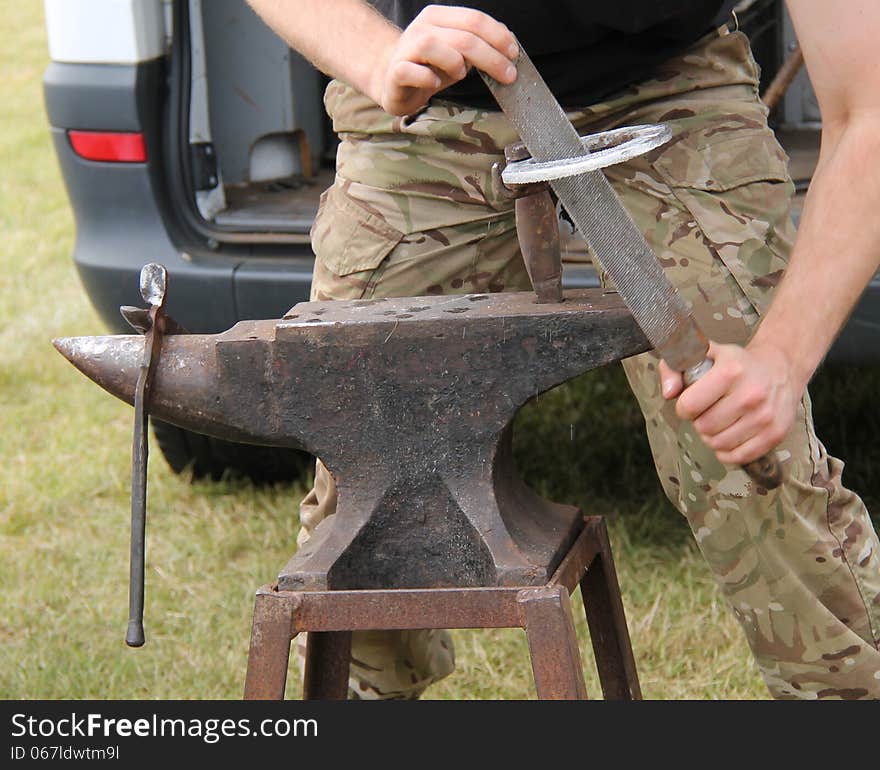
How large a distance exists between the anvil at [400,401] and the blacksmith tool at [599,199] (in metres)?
0.09

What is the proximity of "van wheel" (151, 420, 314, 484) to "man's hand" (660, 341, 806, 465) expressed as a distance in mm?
2110

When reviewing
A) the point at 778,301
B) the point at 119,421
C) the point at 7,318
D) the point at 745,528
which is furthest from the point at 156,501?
the point at 778,301

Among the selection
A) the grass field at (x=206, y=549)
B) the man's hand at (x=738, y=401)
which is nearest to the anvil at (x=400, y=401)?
the man's hand at (x=738, y=401)

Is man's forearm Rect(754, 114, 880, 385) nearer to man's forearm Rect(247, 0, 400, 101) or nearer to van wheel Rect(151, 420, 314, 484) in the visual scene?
man's forearm Rect(247, 0, 400, 101)

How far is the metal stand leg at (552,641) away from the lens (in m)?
1.52

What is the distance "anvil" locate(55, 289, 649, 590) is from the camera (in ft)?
5.16

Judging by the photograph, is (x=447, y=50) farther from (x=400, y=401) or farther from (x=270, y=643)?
(x=270, y=643)

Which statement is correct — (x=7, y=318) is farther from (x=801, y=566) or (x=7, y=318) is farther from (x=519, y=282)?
(x=801, y=566)

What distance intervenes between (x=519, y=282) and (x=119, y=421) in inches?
97.1

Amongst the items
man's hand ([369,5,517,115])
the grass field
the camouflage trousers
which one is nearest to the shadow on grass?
the grass field

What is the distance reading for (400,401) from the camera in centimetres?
160

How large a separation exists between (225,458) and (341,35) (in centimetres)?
208

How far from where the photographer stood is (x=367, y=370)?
1.59 metres

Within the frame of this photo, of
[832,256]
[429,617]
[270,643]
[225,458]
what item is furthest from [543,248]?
[225,458]
